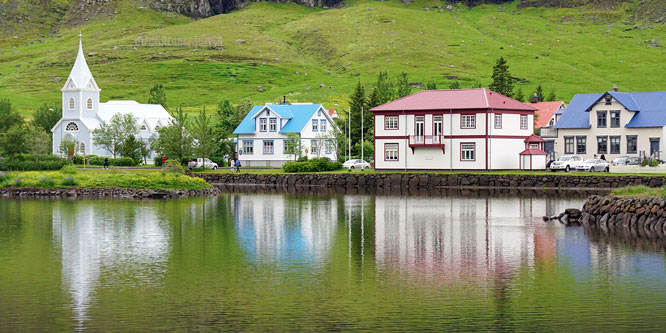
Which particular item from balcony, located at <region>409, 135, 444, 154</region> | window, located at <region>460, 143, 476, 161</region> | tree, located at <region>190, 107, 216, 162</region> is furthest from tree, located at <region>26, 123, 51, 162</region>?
window, located at <region>460, 143, 476, 161</region>

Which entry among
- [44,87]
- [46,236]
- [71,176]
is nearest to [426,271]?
[46,236]

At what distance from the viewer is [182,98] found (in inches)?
7121

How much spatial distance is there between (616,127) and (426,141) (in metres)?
24.9

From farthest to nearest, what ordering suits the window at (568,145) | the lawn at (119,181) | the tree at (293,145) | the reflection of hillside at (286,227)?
1. the tree at (293,145)
2. the window at (568,145)
3. the lawn at (119,181)
4. the reflection of hillside at (286,227)

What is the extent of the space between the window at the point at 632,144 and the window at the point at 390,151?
2781 centimetres

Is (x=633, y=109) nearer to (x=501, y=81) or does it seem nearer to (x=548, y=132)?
(x=548, y=132)

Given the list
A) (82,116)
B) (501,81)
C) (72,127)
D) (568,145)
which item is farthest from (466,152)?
(72,127)

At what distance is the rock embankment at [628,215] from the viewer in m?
39.7

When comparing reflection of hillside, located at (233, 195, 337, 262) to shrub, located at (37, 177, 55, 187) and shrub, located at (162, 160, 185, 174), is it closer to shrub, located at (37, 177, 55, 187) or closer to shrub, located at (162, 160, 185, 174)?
shrub, located at (37, 177, 55, 187)

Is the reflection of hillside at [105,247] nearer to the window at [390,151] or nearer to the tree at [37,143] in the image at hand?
the window at [390,151]

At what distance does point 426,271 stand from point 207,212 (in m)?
25.8

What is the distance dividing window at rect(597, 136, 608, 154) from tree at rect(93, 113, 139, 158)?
190ft

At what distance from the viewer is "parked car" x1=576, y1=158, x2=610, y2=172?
82688 mm

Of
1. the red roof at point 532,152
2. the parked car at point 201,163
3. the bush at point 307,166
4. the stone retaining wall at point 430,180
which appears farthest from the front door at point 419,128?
the parked car at point 201,163
